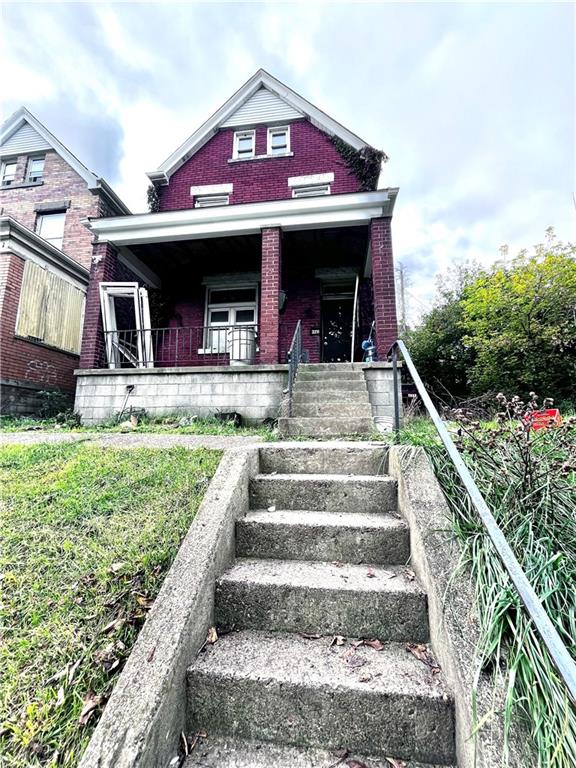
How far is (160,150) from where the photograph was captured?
964cm

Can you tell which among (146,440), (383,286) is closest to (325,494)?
(146,440)

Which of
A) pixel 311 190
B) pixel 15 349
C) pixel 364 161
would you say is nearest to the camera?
pixel 15 349

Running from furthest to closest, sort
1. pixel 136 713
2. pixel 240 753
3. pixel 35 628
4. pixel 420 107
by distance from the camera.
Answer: pixel 420 107 → pixel 35 628 → pixel 240 753 → pixel 136 713

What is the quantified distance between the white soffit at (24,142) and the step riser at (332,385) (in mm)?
12776

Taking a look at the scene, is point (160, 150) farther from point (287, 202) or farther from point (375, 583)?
point (375, 583)

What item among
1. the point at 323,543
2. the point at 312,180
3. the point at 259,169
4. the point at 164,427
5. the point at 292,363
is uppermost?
the point at 259,169

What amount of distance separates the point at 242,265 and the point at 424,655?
813 cm

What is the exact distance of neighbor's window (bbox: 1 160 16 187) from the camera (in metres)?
11.1

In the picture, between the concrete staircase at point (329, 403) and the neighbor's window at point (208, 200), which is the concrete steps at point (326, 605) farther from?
the neighbor's window at point (208, 200)

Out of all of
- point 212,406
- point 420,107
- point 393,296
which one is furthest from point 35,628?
point 420,107

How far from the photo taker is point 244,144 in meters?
9.48

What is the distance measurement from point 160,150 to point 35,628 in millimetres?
11652

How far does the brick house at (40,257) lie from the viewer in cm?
673

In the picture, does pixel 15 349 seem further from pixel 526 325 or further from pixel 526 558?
pixel 526 325
